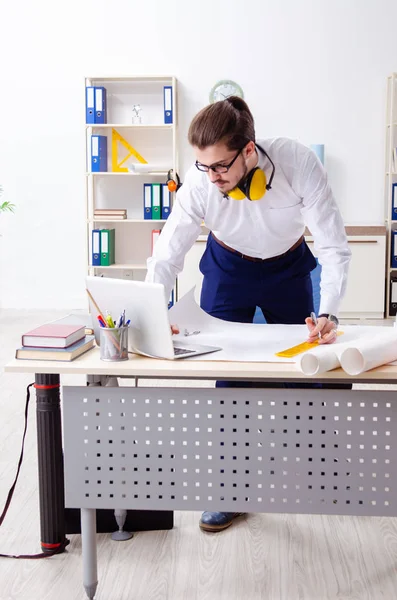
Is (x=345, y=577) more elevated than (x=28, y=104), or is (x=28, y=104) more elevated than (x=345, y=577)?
(x=28, y=104)

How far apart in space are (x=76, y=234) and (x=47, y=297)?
0.62m

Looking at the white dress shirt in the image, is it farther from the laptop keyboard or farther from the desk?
the desk

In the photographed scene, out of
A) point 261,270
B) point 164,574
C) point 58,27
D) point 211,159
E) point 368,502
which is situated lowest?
point 164,574

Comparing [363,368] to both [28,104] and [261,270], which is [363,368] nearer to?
[261,270]

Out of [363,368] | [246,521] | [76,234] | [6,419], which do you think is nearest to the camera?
[363,368]

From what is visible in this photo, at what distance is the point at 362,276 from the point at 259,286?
3619mm

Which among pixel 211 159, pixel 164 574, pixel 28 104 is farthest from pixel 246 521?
pixel 28 104

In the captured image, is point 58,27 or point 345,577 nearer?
point 345,577

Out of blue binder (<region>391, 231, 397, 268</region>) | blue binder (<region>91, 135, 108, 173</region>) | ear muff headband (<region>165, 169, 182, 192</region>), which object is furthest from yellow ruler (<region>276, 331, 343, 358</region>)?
blue binder (<region>91, 135, 108, 173</region>)

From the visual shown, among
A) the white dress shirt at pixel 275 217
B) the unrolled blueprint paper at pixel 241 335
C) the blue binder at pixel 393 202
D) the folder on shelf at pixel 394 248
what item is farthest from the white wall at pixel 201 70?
the unrolled blueprint paper at pixel 241 335

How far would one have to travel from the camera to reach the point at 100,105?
608cm

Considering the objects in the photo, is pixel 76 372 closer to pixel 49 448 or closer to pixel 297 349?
pixel 49 448

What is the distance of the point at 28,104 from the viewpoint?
6.37 metres

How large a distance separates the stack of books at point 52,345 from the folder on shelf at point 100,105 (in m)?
4.38
